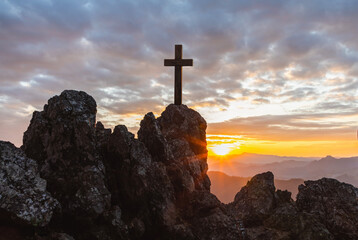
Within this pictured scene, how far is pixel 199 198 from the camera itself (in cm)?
2120

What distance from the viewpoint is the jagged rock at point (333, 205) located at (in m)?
21.1

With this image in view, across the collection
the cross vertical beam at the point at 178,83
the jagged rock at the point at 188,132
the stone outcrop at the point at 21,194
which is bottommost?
the stone outcrop at the point at 21,194

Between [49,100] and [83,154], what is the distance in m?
5.20

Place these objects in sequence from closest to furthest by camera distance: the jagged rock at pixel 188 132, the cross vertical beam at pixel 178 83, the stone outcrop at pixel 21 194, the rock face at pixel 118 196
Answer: the stone outcrop at pixel 21 194 < the rock face at pixel 118 196 < the jagged rock at pixel 188 132 < the cross vertical beam at pixel 178 83

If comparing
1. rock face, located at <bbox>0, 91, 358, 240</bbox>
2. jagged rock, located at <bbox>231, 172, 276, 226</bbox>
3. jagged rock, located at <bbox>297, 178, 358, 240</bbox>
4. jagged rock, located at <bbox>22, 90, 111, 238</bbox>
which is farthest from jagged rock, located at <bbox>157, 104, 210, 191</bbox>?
jagged rock, located at <bbox>22, 90, 111, 238</bbox>

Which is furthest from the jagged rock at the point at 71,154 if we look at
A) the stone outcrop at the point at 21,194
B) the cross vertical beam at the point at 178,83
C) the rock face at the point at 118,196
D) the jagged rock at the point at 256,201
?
the cross vertical beam at the point at 178,83

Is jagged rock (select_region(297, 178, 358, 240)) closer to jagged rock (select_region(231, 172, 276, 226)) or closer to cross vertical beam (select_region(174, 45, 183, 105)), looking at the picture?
jagged rock (select_region(231, 172, 276, 226))

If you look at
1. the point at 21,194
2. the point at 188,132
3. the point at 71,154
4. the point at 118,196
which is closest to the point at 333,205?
the point at 188,132

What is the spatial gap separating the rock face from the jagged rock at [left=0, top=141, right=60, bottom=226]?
0.15ft

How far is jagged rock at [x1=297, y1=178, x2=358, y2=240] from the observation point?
21.1 m

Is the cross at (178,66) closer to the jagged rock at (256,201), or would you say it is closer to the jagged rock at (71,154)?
the jagged rock at (256,201)

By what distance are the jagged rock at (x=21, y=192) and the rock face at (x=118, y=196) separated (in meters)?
0.05

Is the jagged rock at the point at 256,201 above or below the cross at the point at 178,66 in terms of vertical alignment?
below

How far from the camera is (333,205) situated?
2233 centimetres
